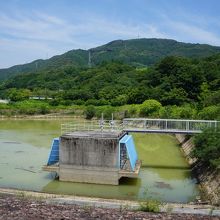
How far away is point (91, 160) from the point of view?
2097 cm

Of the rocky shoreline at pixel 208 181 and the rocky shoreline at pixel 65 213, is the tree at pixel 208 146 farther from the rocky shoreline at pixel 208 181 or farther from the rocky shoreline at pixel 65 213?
the rocky shoreline at pixel 65 213

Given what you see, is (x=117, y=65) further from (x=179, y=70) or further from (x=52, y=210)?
(x=52, y=210)

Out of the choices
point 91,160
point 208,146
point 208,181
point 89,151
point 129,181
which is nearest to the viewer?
point 208,181

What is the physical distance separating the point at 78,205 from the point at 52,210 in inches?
52.6

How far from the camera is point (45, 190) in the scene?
19594 millimetres

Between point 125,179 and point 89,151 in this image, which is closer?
point 89,151

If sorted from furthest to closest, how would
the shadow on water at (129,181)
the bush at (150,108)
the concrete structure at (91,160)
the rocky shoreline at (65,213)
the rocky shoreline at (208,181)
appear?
the bush at (150,108)
the shadow on water at (129,181)
the concrete structure at (91,160)
the rocky shoreline at (208,181)
the rocky shoreline at (65,213)

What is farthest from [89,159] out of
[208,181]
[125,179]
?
[208,181]

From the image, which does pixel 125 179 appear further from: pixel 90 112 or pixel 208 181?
pixel 90 112

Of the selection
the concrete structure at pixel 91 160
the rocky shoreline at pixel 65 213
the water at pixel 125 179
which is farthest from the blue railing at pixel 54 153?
the rocky shoreline at pixel 65 213

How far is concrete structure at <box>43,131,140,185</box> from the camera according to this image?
20.7m

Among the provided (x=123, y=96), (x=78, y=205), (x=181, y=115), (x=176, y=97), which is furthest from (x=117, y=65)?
(x=78, y=205)

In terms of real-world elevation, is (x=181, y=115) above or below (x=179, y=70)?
below

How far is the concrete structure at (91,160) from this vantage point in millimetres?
20703
